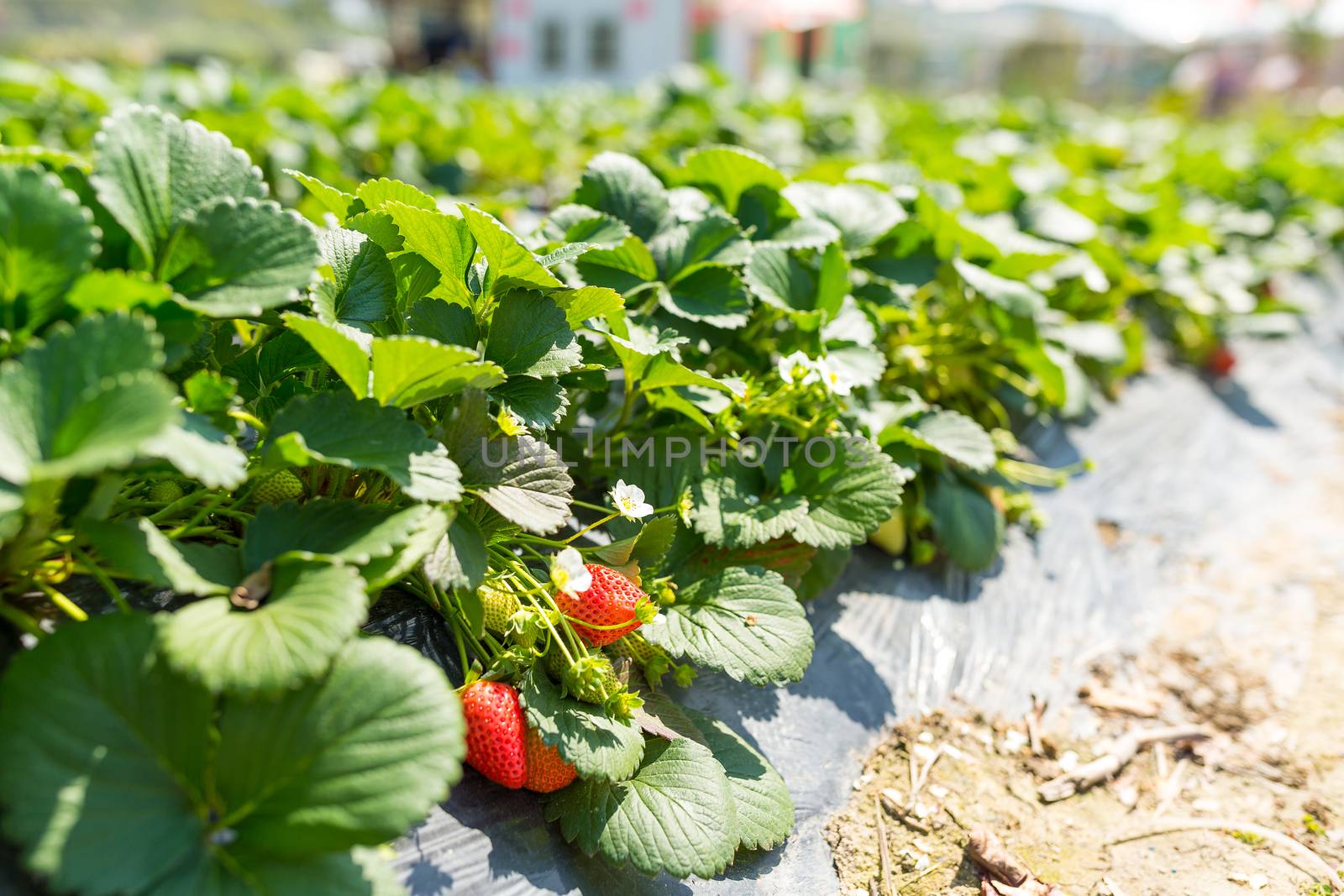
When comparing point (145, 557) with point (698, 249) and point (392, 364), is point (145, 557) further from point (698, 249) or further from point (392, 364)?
point (698, 249)

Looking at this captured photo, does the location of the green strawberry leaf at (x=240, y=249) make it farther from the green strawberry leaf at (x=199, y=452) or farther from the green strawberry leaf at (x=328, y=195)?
the green strawberry leaf at (x=328, y=195)

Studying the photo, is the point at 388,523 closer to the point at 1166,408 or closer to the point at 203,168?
the point at 203,168

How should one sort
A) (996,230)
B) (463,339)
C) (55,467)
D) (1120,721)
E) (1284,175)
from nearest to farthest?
(55,467)
(463,339)
(1120,721)
(996,230)
(1284,175)

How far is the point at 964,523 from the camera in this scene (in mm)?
1960

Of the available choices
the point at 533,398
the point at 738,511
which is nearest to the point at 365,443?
the point at 533,398

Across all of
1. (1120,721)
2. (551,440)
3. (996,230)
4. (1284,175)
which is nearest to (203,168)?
(551,440)

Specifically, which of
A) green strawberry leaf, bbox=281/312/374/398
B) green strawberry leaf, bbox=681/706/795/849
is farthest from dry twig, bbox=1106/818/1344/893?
green strawberry leaf, bbox=281/312/374/398

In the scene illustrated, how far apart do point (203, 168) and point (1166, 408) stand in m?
3.13

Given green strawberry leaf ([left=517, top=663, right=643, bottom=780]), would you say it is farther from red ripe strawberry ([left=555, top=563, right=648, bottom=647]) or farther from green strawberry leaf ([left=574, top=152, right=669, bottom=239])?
green strawberry leaf ([left=574, top=152, right=669, bottom=239])

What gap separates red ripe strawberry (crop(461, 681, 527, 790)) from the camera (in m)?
1.07

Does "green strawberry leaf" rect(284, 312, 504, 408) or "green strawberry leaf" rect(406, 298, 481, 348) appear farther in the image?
"green strawberry leaf" rect(406, 298, 481, 348)

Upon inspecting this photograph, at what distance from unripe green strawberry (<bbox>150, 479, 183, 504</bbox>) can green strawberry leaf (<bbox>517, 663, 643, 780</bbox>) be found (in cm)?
44

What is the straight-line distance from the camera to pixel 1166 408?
3.25m

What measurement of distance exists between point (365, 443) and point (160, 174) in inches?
13.7
